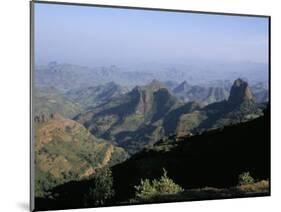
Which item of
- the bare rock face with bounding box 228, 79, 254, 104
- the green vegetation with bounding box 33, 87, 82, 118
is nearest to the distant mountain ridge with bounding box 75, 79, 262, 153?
the bare rock face with bounding box 228, 79, 254, 104

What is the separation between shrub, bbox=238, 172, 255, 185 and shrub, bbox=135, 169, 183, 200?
818mm

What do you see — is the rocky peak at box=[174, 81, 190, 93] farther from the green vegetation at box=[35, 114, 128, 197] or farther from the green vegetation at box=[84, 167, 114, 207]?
the green vegetation at box=[84, 167, 114, 207]

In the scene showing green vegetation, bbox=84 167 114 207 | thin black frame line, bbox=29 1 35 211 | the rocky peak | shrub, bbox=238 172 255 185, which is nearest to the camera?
thin black frame line, bbox=29 1 35 211

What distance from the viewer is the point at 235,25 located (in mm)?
6855

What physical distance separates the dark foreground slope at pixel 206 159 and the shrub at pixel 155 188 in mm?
57

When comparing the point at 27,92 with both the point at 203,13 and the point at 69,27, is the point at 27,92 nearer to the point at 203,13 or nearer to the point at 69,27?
the point at 69,27

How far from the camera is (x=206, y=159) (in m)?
6.69

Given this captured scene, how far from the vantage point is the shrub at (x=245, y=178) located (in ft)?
22.5

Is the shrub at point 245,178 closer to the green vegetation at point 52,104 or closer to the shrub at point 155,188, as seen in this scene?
the shrub at point 155,188

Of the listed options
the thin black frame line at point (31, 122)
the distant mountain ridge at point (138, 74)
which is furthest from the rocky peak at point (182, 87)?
the thin black frame line at point (31, 122)

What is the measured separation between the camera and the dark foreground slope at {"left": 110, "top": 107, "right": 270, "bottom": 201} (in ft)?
21.1

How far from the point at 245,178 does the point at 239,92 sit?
3.35ft

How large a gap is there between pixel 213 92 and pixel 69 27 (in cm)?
184
